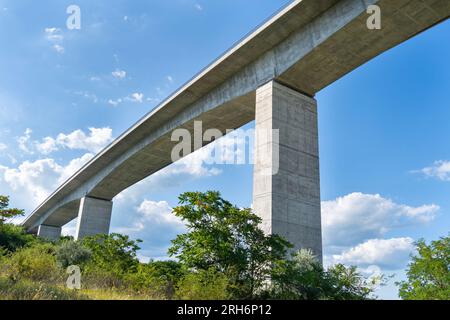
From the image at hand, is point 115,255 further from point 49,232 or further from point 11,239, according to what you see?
point 49,232

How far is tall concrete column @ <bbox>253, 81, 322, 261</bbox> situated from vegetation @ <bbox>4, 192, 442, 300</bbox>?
9.31ft

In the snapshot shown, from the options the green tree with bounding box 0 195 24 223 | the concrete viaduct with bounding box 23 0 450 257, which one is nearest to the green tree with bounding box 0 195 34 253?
the green tree with bounding box 0 195 24 223

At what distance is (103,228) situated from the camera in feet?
125

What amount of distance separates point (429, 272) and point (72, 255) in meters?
16.4

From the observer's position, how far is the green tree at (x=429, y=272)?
39.7 feet

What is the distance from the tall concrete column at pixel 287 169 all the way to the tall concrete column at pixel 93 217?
87.8 feet

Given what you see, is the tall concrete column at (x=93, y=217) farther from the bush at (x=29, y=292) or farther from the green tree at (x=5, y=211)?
the bush at (x=29, y=292)

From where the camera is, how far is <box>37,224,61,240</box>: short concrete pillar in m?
57.2

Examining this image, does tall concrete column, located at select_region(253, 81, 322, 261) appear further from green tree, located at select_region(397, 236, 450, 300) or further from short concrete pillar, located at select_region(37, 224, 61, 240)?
short concrete pillar, located at select_region(37, 224, 61, 240)

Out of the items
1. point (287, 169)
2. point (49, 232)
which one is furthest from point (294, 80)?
point (49, 232)

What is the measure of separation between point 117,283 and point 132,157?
17812 millimetres

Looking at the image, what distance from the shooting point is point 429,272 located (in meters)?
12.6
